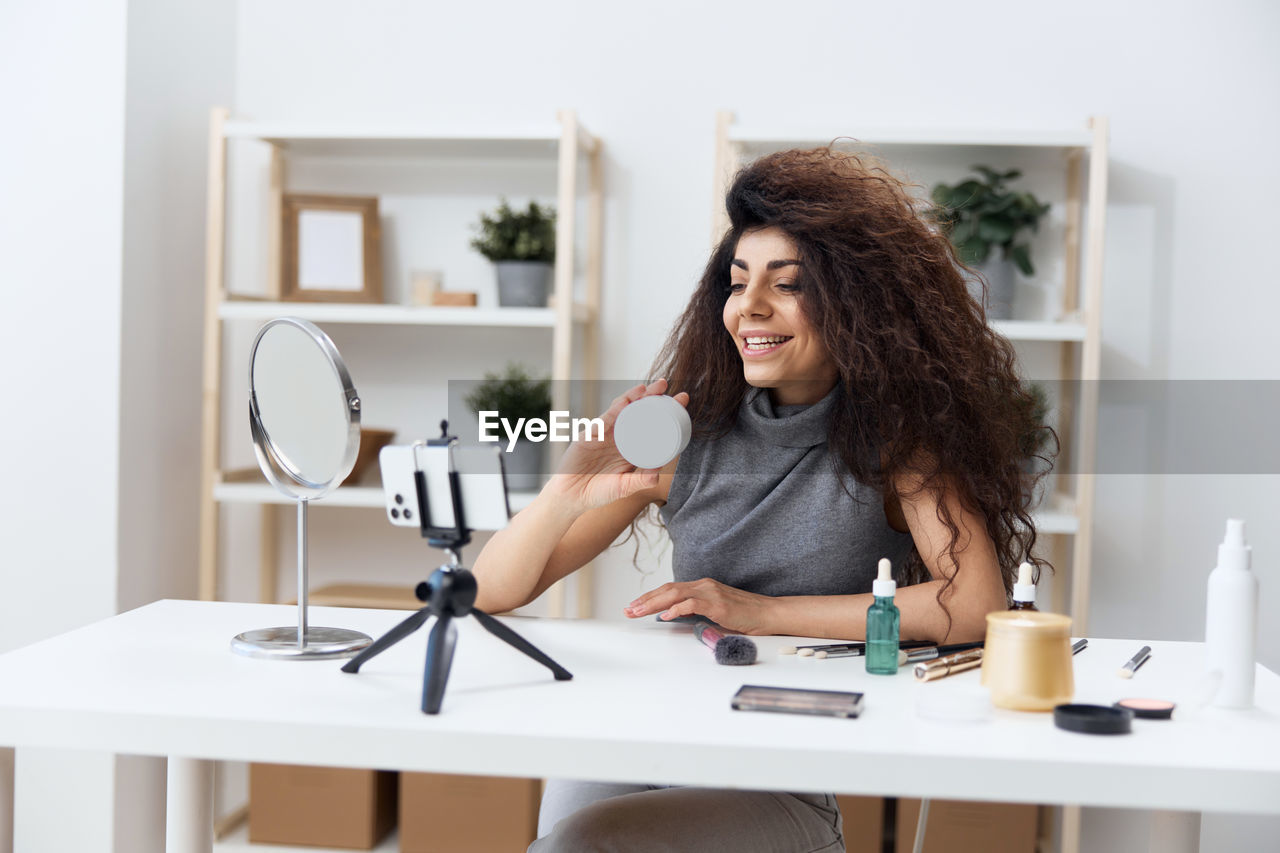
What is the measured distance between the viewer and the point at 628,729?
0.92 metres

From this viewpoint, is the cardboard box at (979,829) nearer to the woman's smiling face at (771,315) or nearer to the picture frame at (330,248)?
the woman's smiling face at (771,315)

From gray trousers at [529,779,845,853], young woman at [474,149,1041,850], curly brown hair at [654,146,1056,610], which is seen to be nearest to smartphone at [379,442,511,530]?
young woman at [474,149,1041,850]

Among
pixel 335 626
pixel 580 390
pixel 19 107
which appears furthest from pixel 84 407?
pixel 335 626

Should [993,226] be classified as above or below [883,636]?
above

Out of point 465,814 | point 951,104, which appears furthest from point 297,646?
point 951,104

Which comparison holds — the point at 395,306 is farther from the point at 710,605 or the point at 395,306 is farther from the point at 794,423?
Result: the point at 710,605

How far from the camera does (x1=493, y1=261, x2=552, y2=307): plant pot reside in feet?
8.28

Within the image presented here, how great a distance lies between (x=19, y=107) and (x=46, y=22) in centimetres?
19

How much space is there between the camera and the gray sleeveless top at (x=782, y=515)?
4.93 ft

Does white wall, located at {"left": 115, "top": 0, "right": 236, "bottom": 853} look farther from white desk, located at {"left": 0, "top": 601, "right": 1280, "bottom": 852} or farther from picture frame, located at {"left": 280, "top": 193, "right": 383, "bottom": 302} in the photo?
white desk, located at {"left": 0, "top": 601, "right": 1280, "bottom": 852}

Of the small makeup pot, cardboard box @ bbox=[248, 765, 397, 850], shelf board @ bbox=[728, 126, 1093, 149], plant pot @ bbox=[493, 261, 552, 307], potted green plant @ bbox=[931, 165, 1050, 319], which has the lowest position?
cardboard box @ bbox=[248, 765, 397, 850]

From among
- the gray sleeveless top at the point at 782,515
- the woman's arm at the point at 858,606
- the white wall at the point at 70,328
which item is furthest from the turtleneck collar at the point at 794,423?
the white wall at the point at 70,328

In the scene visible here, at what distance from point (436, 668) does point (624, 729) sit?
0.59 ft

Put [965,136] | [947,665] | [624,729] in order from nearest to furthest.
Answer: [624,729]
[947,665]
[965,136]
